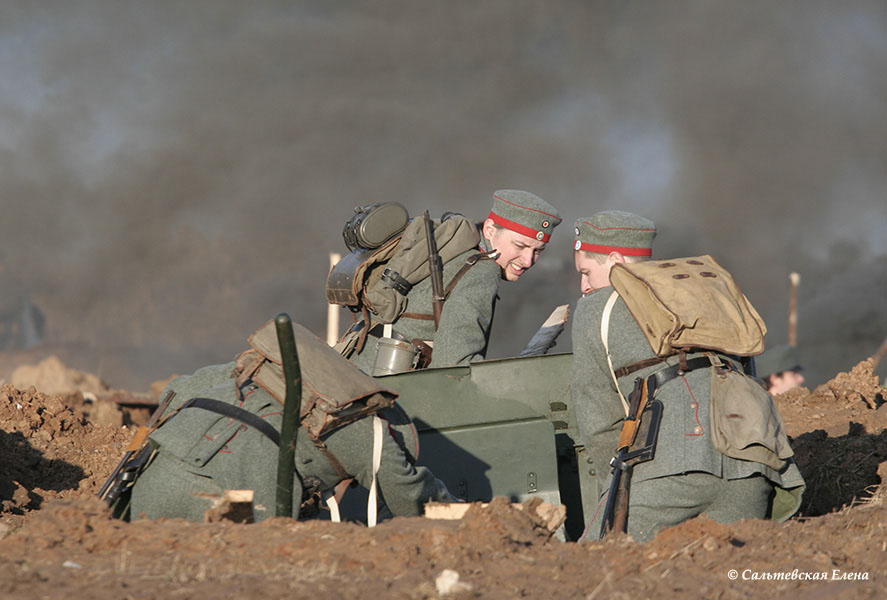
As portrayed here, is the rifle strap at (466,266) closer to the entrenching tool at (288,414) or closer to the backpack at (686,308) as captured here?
the backpack at (686,308)

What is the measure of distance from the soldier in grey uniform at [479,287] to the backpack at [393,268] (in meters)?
0.07

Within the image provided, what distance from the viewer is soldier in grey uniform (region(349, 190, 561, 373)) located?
543 cm

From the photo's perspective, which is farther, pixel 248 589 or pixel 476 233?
pixel 476 233

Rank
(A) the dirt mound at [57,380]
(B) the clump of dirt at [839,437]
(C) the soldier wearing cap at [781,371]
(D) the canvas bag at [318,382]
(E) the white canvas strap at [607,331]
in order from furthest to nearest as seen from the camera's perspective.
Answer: (A) the dirt mound at [57,380]
(C) the soldier wearing cap at [781,371]
(B) the clump of dirt at [839,437]
(E) the white canvas strap at [607,331]
(D) the canvas bag at [318,382]

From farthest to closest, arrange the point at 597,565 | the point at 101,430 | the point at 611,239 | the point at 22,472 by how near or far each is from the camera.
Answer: the point at 101,430, the point at 22,472, the point at 611,239, the point at 597,565

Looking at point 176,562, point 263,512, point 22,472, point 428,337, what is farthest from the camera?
point 22,472

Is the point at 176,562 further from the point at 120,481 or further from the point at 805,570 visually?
the point at 805,570

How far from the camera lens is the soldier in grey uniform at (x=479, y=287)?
5.43 metres

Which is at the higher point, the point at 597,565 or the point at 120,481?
the point at 120,481

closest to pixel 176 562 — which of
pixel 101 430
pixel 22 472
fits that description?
pixel 22 472

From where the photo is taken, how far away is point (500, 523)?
3465mm

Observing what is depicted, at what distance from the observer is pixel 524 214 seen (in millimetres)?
5949

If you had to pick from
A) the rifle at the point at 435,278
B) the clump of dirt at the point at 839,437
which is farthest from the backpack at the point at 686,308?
the clump of dirt at the point at 839,437

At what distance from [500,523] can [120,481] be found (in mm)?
1607
